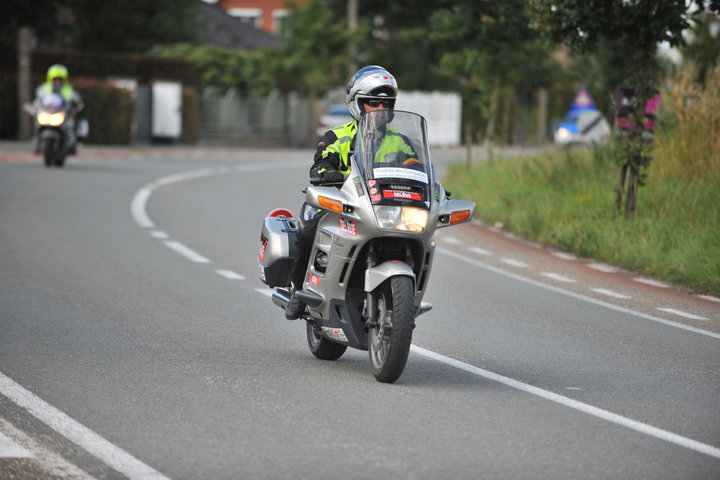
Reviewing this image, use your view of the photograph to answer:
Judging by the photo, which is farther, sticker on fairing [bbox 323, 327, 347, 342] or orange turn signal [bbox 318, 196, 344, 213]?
sticker on fairing [bbox 323, 327, 347, 342]

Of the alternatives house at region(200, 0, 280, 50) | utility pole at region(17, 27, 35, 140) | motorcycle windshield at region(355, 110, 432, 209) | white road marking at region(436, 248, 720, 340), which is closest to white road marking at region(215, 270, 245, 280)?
white road marking at region(436, 248, 720, 340)

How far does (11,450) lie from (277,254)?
8.87ft

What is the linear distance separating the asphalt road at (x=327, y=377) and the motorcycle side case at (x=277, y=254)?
20.0 inches

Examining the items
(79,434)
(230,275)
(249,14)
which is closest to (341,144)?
(79,434)

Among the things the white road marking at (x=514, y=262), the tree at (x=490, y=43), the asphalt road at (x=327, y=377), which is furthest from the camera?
the tree at (x=490, y=43)

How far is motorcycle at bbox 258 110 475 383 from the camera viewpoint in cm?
736

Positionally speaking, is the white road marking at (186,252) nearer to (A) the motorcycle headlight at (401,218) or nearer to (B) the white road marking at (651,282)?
(B) the white road marking at (651,282)

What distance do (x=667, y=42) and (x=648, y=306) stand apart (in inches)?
206

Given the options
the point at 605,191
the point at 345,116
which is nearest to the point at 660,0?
the point at 605,191

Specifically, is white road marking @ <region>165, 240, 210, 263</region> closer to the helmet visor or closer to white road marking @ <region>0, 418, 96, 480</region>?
the helmet visor

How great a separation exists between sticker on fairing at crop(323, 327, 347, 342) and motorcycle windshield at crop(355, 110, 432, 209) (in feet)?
3.03

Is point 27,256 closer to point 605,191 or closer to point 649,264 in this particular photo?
point 649,264

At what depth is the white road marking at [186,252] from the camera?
13641mm

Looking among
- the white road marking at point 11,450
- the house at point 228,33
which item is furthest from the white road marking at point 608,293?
the house at point 228,33
